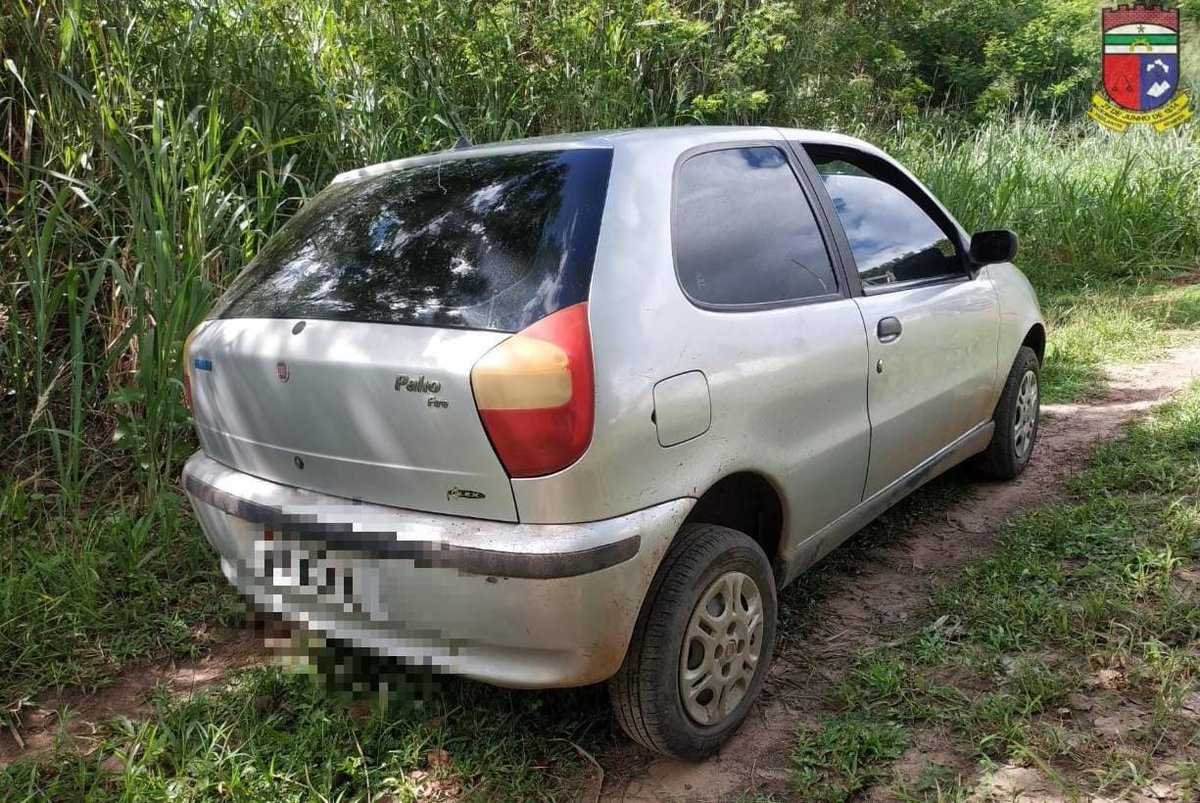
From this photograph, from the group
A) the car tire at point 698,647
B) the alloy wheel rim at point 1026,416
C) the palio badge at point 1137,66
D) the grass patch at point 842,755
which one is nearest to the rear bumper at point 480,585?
the car tire at point 698,647

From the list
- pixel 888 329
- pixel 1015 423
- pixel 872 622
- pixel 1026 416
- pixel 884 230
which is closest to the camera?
pixel 888 329

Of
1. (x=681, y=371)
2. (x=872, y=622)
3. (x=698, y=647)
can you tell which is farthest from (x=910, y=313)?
(x=698, y=647)

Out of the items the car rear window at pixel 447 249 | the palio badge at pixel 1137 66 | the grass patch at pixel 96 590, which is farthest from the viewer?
the palio badge at pixel 1137 66

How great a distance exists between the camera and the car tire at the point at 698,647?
2.21 metres

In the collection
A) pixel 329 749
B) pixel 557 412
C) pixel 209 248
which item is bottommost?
pixel 329 749

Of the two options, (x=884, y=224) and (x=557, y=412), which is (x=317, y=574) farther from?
(x=884, y=224)

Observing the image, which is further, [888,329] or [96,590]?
[96,590]

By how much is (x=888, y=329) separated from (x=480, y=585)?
1.67 meters

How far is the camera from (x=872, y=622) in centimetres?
309

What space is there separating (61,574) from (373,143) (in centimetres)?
270

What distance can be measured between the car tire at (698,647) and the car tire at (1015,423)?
2026mm

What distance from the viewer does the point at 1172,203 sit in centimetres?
882

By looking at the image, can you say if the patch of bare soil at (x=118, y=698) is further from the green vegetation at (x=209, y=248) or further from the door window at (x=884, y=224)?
the door window at (x=884, y=224)

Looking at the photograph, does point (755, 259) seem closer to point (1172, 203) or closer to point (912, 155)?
point (912, 155)
